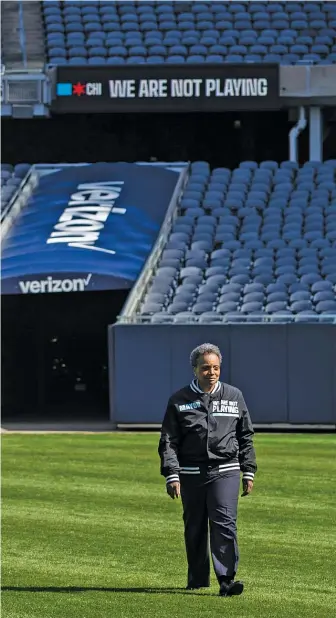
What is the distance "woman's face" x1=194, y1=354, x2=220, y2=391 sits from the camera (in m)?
8.91

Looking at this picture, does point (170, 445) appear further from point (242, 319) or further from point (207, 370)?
point (242, 319)

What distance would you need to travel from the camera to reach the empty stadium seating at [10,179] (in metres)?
33.4

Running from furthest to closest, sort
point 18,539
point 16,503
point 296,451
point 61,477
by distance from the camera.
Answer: point 296,451
point 61,477
point 16,503
point 18,539

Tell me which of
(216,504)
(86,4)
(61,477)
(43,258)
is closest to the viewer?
(216,504)

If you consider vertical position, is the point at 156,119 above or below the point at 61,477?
above

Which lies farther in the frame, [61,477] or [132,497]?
[61,477]

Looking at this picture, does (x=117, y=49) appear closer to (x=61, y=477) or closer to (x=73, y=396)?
(x=73, y=396)

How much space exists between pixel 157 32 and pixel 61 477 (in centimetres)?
2459

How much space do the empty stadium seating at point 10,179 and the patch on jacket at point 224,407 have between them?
80.2 ft

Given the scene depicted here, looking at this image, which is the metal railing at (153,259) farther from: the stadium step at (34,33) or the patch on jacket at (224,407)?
the patch on jacket at (224,407)

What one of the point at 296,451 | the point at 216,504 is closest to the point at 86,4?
the point at 296,451

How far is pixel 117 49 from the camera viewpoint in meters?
38.5

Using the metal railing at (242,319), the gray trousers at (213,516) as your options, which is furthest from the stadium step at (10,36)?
the gray trousers at (213,516)

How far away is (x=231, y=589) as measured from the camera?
8.98 meters
